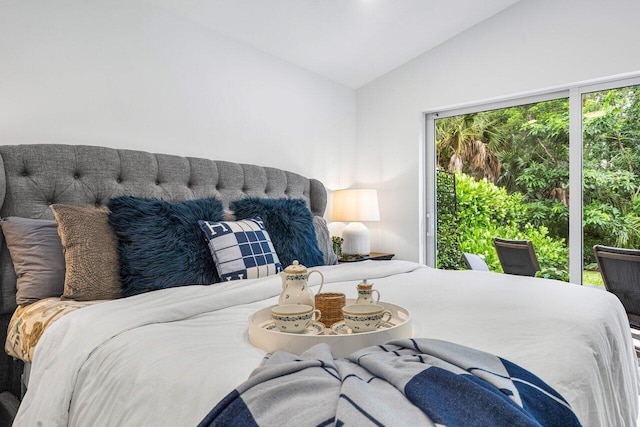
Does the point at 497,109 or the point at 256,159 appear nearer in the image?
the point at 256,159

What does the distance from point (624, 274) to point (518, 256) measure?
67 centimetres

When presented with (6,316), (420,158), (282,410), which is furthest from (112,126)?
(420,158)

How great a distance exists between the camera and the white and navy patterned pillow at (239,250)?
1938 millimetres

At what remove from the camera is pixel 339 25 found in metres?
3.02

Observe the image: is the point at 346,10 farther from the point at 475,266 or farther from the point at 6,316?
the point at 6,316

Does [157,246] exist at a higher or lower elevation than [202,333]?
higher

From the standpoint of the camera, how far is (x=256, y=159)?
3.17 m

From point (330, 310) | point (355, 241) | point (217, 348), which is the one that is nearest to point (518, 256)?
point (355, 241)

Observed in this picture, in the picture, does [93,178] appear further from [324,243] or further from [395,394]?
[395,394]

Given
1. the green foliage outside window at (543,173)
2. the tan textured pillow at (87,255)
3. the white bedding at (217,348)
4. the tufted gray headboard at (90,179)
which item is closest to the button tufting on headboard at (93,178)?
the tufted gray headboard at (90,179)

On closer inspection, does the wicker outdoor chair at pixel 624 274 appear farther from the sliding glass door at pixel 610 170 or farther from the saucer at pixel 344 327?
the saucer at pixel 344 327

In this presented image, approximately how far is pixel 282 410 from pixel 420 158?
10.8 feet

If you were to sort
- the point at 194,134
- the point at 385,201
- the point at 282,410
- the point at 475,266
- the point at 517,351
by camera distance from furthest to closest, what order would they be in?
the point at 385,201
the point at 475,266
the point at 194,134
the point at 517,351
the point at 282,410

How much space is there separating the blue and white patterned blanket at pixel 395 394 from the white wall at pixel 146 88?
6.68 ft
